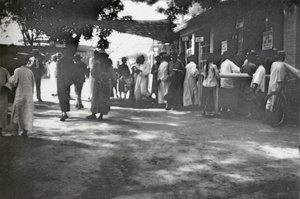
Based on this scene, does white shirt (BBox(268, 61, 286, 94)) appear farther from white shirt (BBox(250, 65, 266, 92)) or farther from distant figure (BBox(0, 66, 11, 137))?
distant figure (BBox(0, 66, 11, 137))

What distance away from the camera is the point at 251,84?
969 cm

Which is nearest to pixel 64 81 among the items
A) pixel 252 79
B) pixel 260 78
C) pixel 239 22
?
pixel 252 79

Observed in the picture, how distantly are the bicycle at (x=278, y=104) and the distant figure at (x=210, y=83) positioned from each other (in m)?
1.94

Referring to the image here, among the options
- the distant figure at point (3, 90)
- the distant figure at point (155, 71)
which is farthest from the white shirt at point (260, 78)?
the distant figure at point (3, 90)

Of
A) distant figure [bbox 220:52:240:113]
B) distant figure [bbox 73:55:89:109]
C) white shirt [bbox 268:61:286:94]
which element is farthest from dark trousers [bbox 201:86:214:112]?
distant figure [bbox 73:55:89:109]

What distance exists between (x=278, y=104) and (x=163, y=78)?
4.81 metres

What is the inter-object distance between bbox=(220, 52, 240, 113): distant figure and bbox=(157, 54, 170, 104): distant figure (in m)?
2.15

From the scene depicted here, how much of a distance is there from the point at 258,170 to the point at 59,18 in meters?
9.28

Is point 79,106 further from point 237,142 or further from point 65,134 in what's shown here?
point 237,142

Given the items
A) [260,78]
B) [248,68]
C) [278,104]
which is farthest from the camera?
[248,68]

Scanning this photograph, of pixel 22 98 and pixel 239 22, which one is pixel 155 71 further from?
pixel 22 98

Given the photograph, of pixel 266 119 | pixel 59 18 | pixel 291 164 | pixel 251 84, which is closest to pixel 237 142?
pixel 291 164

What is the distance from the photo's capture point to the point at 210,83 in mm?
10422

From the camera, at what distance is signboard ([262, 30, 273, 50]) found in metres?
11.9
